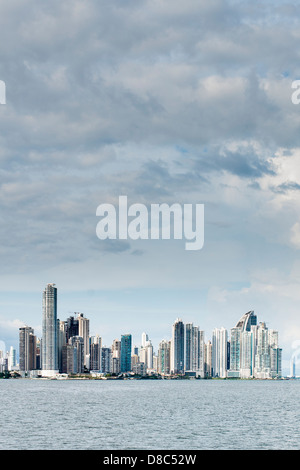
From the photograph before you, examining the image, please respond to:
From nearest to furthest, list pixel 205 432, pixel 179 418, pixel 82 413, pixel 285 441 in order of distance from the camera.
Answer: pixel 285 441 → pixel 205 432 → pixel 179 418 → pixel 82 413

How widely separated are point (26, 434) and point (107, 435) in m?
13.3

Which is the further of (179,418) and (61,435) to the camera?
(179,418)

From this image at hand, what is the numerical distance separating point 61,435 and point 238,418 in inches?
1944

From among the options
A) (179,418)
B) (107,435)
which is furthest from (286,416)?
(107,435)

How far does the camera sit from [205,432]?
115 m

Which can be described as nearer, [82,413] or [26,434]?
[26,434]
